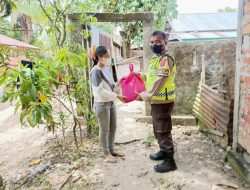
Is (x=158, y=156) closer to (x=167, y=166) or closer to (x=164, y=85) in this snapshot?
(x=167, y=166)

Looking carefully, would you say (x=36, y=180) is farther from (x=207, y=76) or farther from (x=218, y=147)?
Answer: (x=207, y=76)

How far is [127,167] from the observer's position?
12.0 feet

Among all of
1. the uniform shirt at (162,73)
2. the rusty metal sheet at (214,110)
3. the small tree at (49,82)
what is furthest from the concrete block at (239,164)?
the small tree at (49,82)

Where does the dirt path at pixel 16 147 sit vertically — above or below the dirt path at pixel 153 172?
below

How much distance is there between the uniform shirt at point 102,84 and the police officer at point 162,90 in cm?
45

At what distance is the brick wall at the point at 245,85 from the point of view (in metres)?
3.04

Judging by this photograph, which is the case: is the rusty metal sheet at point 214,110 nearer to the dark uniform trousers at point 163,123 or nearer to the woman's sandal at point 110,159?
the dark uniform trousers at point 163,123

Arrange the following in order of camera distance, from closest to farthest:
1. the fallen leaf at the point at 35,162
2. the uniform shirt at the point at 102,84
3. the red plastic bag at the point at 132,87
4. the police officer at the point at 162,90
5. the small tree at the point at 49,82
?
the small tree at the point at 49,82 < the police officer at the point at 162,90 < the uniform shirt at the point at 102,84 < the red plastic bag at the point at 132,87 < the fallen leaf at the point at 35,162

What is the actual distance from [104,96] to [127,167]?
1014mm

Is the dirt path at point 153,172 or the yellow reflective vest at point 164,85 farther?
the yellow reflective vest at point 164,85

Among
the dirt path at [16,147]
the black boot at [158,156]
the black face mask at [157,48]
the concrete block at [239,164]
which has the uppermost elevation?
the black face mask at [157,48]

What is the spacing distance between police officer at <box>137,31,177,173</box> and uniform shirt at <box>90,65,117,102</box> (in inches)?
17.6

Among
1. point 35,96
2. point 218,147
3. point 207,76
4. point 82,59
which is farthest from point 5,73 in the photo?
point 207,76

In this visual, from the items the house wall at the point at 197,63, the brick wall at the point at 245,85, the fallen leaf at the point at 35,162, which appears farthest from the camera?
the house wall at the point at 197,63
